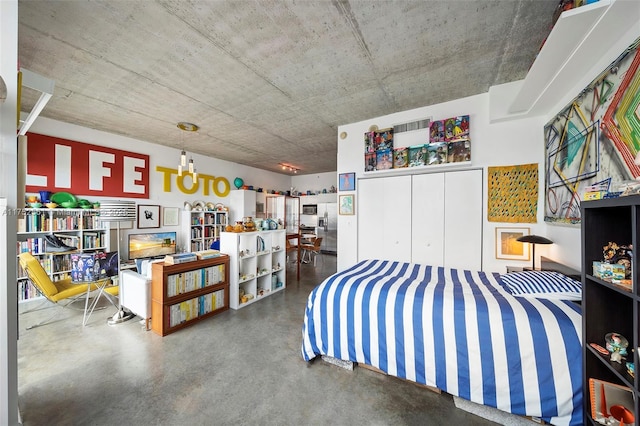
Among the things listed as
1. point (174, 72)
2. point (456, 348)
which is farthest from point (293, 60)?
point (456, 348)

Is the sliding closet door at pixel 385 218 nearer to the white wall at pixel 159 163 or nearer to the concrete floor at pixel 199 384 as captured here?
the concrete floor at pixel 199 384

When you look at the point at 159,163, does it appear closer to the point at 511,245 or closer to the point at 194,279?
the point at 194,279

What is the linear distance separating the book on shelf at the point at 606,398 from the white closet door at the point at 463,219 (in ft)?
6.96

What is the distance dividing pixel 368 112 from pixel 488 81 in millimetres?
1572

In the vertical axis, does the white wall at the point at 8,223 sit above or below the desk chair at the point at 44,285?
above

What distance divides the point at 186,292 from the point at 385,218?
3.13 m

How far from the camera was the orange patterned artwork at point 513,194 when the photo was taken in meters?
2.94

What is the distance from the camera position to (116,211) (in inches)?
170

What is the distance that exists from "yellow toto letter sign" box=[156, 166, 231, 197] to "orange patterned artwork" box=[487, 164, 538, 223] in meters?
6.08

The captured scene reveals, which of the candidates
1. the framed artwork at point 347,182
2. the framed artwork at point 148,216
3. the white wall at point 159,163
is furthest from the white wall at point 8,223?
the framed artwork at point 148,216

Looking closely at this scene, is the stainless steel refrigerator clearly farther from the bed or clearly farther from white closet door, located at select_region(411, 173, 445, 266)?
the bed

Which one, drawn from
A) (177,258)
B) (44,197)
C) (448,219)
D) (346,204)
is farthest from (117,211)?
(448,219)

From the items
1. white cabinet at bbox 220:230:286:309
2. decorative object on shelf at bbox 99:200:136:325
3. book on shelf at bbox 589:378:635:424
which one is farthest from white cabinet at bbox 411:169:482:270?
decorative object on shelf at bbox 99:200:136:325

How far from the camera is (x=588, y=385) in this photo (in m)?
1.26
